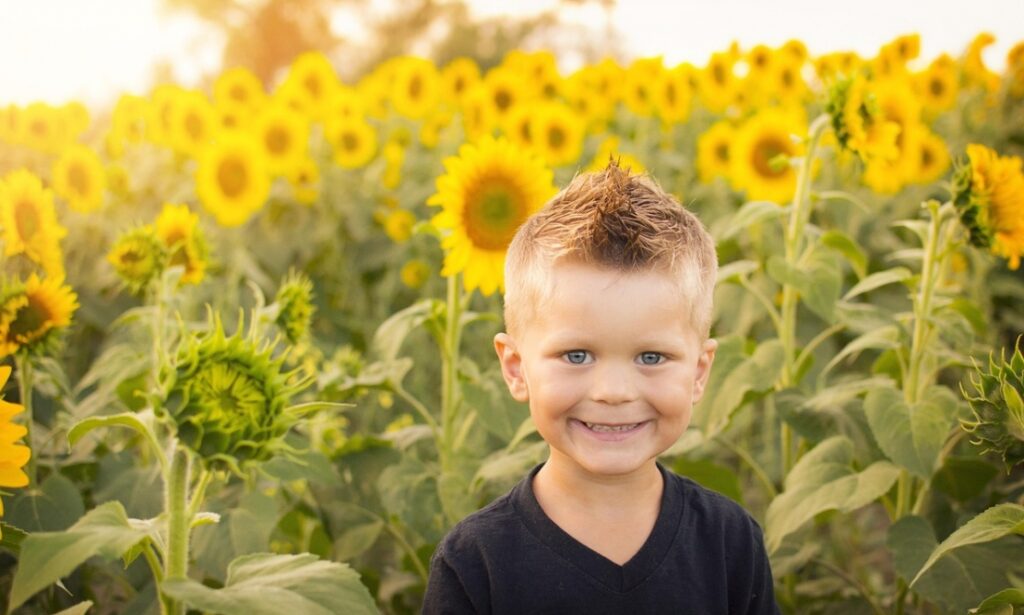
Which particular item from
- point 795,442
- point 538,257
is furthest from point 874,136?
point 538,257

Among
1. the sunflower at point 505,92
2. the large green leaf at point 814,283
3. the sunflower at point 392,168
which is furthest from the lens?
the sunflower at point 505,92

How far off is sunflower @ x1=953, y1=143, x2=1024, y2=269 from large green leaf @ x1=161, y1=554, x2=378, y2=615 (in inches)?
59.0

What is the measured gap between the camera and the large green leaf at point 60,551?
4.36 feet

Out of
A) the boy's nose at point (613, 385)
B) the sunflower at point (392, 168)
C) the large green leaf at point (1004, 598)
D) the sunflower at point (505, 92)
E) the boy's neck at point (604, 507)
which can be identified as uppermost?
the sunflower at point (505, 92)

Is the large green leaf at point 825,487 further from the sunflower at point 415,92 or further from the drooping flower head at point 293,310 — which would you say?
the sunflower at point 415,92

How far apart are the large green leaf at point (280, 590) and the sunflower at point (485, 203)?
97cm

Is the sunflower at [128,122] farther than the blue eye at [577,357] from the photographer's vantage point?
Yes

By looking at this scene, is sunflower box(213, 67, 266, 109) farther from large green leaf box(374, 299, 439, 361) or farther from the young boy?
the young boy

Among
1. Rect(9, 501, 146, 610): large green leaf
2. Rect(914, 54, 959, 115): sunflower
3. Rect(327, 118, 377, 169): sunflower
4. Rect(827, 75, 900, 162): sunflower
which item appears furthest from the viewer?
Rect(914, 54, 959, 115): sunflower

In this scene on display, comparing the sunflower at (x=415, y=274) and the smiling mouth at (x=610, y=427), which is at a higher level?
the sunflower at (x=415, y=274)

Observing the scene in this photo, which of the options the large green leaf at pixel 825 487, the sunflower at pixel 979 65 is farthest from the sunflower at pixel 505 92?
the large green leaf at pixel 825 487

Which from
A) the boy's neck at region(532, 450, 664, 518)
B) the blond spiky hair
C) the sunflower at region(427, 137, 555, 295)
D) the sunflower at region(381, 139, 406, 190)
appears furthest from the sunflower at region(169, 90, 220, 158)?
the boy's neck at region(532, 450, 664, 518)

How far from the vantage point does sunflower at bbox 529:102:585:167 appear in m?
4.57

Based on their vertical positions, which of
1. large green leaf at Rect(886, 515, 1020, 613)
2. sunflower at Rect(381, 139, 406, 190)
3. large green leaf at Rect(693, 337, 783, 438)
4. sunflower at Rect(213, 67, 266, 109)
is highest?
sunflower at Rect(213, 67, 266, 109)
